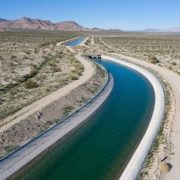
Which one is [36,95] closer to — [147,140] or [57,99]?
[57,99]

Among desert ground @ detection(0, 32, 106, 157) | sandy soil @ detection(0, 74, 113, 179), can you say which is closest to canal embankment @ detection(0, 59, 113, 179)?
sandy soil @ detection(0, 74, 113, 179)

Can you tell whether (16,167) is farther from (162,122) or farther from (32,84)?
(32,84)

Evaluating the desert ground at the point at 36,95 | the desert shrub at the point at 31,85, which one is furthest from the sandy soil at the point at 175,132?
the desert shrub at the point at 31,85

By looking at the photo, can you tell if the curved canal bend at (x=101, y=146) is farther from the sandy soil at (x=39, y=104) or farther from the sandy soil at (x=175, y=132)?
the sandy soil at (x=39, y=104)

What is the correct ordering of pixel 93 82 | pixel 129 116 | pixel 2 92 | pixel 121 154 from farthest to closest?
pixel 93 82 < pixel 2 92 < pixel 129 116 < pixel 121 154

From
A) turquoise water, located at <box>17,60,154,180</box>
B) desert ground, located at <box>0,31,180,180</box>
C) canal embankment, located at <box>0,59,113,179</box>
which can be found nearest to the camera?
turquoise water, located at <box>17,60,154,180</box>

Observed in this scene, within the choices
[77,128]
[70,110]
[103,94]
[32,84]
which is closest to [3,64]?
[32,84]

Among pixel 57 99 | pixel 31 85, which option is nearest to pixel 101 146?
pixel 57 99

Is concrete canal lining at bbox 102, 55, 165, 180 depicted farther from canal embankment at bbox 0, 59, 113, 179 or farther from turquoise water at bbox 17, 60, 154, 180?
canal embankment at bbox 0, 59, 113, 179
